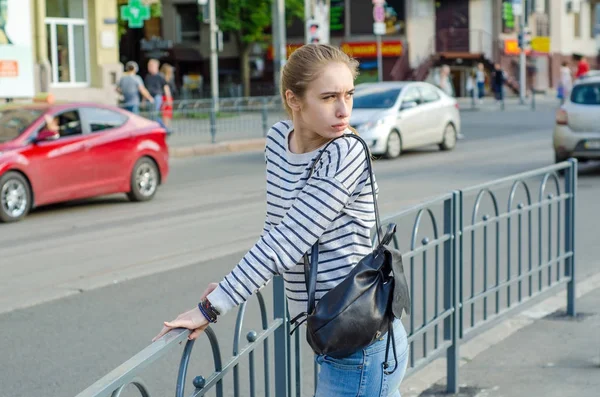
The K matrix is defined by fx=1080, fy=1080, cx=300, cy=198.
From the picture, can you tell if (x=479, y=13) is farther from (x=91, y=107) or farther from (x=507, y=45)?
(x=91, y=107)

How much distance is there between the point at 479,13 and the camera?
2231 inches

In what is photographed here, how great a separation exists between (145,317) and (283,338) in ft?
12.7

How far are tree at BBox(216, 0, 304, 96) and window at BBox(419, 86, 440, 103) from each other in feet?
81.8

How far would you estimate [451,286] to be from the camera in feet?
18.7

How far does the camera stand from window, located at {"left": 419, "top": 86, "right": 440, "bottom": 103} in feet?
72.7

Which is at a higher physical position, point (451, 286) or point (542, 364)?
point (451, 286)

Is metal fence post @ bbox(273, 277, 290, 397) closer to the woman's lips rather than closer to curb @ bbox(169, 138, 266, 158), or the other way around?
the woman's lips

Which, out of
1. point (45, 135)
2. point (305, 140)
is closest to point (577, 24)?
point (45, 135)

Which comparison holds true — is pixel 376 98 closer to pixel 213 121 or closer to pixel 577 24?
pixel 213 121

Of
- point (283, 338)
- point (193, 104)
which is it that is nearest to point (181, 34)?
point (193, 104)

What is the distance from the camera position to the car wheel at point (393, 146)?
67.8 feet

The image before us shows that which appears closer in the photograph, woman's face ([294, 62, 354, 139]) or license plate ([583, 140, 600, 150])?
woman's face ([294, 62, 354, 139])

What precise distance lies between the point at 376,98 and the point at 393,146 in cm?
116

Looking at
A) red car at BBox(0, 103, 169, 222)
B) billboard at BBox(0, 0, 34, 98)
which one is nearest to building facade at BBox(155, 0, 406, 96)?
billboard at BBox(0, 0, 34, 98)
